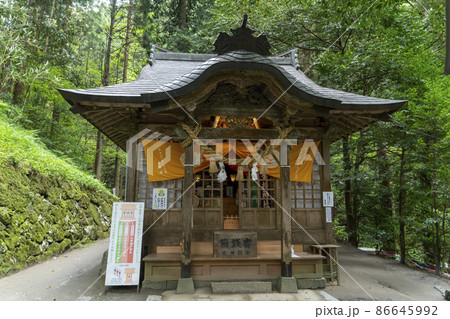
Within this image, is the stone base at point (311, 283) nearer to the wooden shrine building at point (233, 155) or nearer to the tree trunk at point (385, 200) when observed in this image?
the wooden shrine building at point (233, 155)

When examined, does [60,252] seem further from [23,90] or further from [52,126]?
[23,90]

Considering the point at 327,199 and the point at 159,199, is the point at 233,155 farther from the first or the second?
the point at 327,199

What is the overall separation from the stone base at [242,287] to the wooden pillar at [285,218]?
1.53 ft

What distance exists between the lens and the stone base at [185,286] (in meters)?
5.44

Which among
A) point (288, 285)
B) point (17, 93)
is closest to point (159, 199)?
point (288, 285)

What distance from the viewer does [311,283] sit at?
6.06 meters

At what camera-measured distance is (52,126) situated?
49.8ft

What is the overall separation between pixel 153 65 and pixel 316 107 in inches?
262

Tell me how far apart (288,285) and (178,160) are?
383 centimetres

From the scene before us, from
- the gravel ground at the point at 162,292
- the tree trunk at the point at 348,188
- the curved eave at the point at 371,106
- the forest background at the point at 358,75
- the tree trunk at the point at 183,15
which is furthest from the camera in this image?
the tree trunk at the point at 183,15

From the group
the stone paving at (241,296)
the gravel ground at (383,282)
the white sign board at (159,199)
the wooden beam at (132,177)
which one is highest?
the wooden beam at (132,177)

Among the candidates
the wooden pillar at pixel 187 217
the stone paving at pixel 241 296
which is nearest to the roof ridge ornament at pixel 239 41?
the wooden pillar at pixel 187 217

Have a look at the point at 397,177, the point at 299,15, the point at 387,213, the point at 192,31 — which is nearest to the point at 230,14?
the point at 299,15

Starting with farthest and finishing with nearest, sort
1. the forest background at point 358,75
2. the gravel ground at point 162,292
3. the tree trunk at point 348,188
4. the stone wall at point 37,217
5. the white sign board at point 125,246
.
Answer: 1. the tree trunk at point 348,188
2. the forest background at point 358,75
3. the stone wall at point 37,217
4. the white sign board at point 125,246
5. the gravel ground at point 162,292
